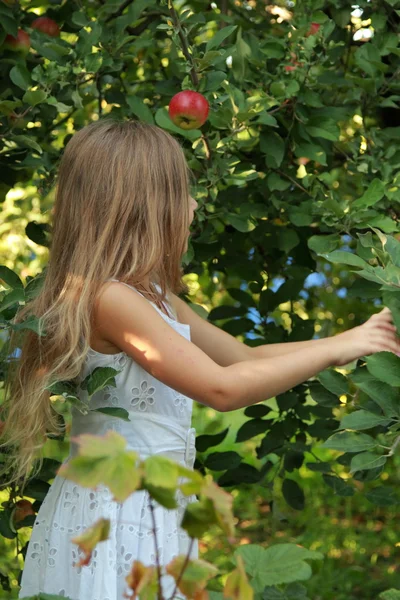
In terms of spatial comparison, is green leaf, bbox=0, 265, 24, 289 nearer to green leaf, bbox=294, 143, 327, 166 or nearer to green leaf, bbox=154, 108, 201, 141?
green leaf, bbox=154, 108, 201, 141

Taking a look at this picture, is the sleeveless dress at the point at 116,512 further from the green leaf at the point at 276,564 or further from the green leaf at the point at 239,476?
the green leaf at the point at 239,476

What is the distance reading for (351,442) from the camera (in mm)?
1442

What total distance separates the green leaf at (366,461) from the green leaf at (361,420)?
5 centimetres

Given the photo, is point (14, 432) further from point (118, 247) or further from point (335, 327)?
point (335, 327)

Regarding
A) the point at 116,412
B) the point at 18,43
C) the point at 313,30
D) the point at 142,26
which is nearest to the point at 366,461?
the point at 116,412

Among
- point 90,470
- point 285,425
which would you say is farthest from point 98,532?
point 285,425

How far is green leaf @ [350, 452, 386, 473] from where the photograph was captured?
142cm

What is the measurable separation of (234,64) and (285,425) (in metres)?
0.99

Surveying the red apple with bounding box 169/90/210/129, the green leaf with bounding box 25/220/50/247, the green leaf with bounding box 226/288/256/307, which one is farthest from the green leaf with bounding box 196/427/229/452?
the red apple with bounding box 169/90/210/129

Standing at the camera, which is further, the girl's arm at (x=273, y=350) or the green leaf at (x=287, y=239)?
the green leaf at (x=287, y=239)

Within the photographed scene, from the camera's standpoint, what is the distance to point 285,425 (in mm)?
2381

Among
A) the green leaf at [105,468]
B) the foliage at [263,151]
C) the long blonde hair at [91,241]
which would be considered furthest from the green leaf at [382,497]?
the green leaf at [105,468]

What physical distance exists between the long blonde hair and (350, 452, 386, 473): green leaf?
20.2 inches

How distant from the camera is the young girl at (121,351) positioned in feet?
4.95
